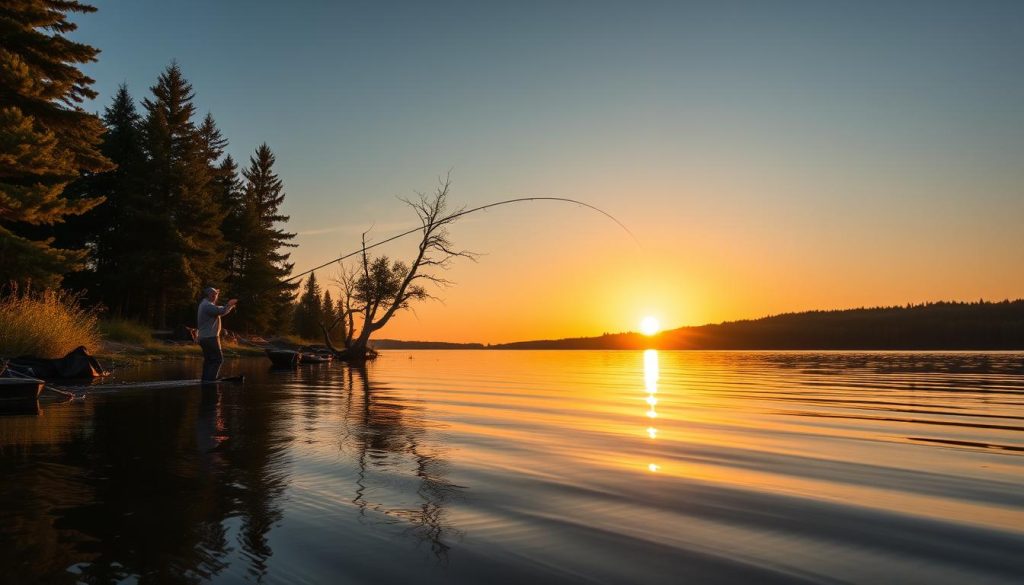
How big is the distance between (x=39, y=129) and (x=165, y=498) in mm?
27630

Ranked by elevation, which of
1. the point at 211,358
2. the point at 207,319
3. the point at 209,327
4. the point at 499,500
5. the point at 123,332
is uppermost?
the point at 123,332

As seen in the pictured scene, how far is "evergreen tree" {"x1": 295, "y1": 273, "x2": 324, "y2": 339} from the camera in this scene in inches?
3885

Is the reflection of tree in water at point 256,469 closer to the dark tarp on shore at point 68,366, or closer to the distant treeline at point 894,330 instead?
the dark tarp on shore at point 68,366

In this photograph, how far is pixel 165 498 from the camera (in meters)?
4.18

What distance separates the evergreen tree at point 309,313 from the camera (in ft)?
324

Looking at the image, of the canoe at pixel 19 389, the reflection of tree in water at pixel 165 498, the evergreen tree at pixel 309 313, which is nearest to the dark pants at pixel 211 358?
the canoe at pixel 19 389

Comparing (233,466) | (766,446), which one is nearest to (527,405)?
(766,446)

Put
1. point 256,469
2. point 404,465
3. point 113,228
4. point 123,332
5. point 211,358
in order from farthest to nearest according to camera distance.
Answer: point 113,228 → point 123,332 → point 211,358 → point 404,465 → point 256,469

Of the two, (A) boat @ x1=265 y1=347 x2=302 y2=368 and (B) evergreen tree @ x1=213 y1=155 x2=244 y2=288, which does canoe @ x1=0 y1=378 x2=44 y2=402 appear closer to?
(A) boat @ x1=265 y1=347 x2=302 y2=368

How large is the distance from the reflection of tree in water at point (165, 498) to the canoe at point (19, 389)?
190cm

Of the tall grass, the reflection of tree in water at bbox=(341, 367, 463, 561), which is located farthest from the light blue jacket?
the reflection of tree in water at bbox=(341, 367, 463, 561)

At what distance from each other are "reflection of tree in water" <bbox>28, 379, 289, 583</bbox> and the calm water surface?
2 centimetres

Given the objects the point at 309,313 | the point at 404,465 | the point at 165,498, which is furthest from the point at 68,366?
the point at 309,313

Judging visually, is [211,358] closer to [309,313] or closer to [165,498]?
[165,498]
